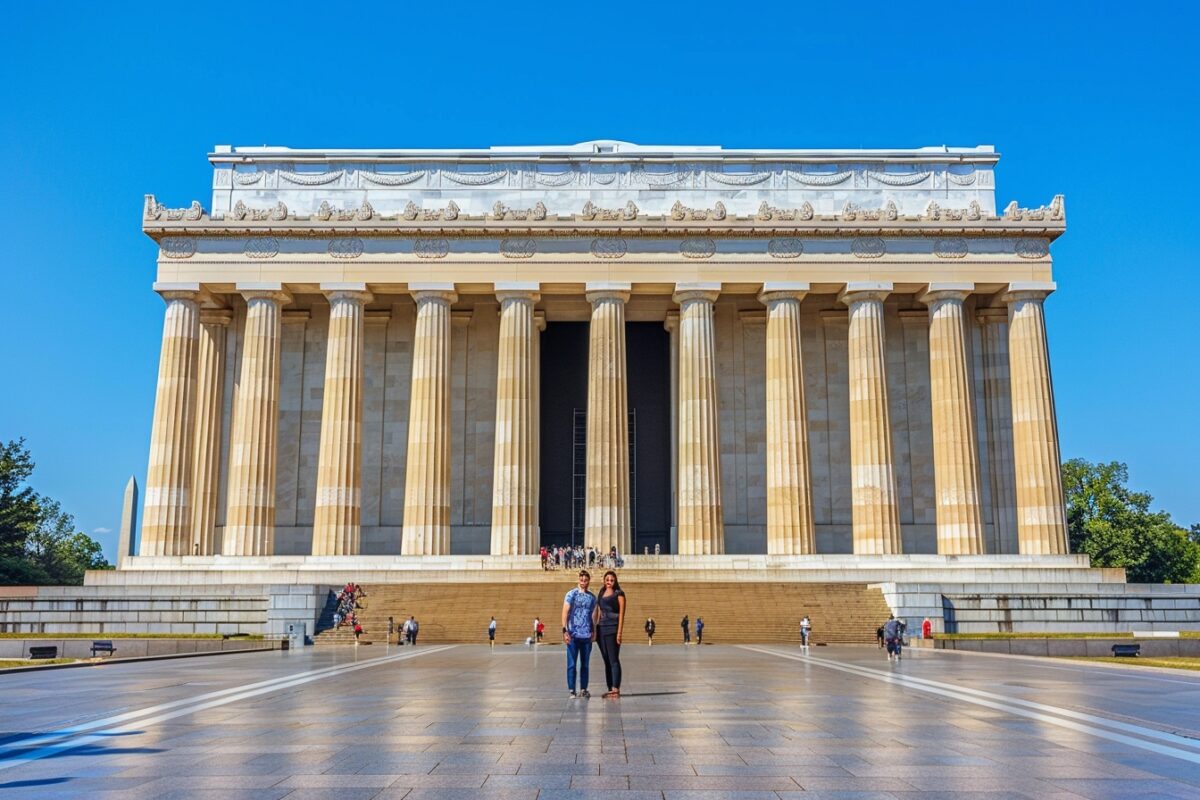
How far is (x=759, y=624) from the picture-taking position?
142ft

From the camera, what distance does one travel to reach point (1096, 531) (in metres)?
84.5

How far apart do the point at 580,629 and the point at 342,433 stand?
39.2 metres

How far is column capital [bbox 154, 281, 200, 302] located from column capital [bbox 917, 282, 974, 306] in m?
37.2

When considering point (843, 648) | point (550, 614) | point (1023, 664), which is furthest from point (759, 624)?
point (1023, 664)

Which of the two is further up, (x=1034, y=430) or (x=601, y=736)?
A: (x=1034, y=430)

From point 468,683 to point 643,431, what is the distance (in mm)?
43660

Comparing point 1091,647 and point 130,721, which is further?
point 1091,647

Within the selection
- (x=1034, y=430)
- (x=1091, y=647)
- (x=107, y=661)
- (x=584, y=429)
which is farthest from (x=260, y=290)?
(x=1091, y=647)

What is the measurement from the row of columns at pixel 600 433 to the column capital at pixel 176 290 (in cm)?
11

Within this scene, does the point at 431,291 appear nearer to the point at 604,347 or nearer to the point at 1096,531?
the point at 604,347

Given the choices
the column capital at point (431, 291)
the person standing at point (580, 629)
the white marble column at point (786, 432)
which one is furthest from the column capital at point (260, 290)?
the person standing at point (580, 629)

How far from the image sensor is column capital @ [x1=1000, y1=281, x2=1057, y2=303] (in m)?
55.4

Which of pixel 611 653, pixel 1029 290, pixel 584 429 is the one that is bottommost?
pixel 611 653

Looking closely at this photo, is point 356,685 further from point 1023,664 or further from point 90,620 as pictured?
point 90,620
